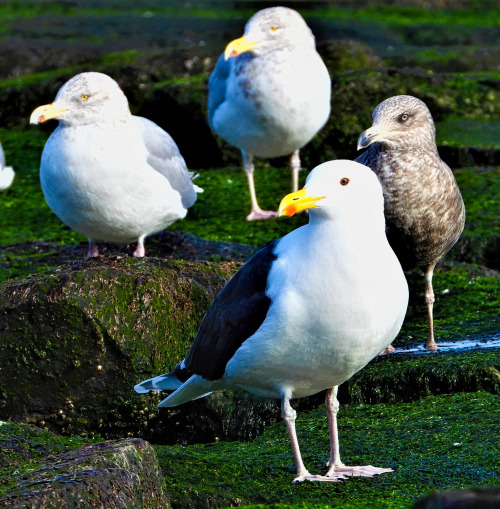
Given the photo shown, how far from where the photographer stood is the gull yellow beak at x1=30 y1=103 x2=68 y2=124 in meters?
7.70

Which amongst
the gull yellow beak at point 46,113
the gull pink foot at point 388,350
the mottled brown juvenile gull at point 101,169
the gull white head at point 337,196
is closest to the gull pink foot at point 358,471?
the gull white head at point 337,196

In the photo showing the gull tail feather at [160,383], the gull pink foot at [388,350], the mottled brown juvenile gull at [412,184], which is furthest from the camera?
the gull pink foot at [388,350]

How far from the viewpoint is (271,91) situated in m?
10.5

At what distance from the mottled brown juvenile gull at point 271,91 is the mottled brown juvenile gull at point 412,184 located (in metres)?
3.45

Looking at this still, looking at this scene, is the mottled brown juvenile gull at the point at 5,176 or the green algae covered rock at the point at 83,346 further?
the mottled brown juvenile gull at the point at 5,176

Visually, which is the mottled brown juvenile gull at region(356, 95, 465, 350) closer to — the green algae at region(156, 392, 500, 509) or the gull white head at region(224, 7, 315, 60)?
the green algae at region(156, 392, 500, 509)

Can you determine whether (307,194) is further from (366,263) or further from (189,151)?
(189,151)

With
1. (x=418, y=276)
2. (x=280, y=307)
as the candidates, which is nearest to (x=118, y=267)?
(x=280, y=307)

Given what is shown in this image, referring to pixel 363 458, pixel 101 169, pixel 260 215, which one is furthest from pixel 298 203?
pixel 260 215

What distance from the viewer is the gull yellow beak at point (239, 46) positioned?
10422 millimetres

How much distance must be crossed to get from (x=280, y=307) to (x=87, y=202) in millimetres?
3132

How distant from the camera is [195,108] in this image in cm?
1332

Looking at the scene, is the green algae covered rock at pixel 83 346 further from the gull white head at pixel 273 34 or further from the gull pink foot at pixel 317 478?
the gull white head at pixel 273 34

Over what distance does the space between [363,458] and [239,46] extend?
6.14m
